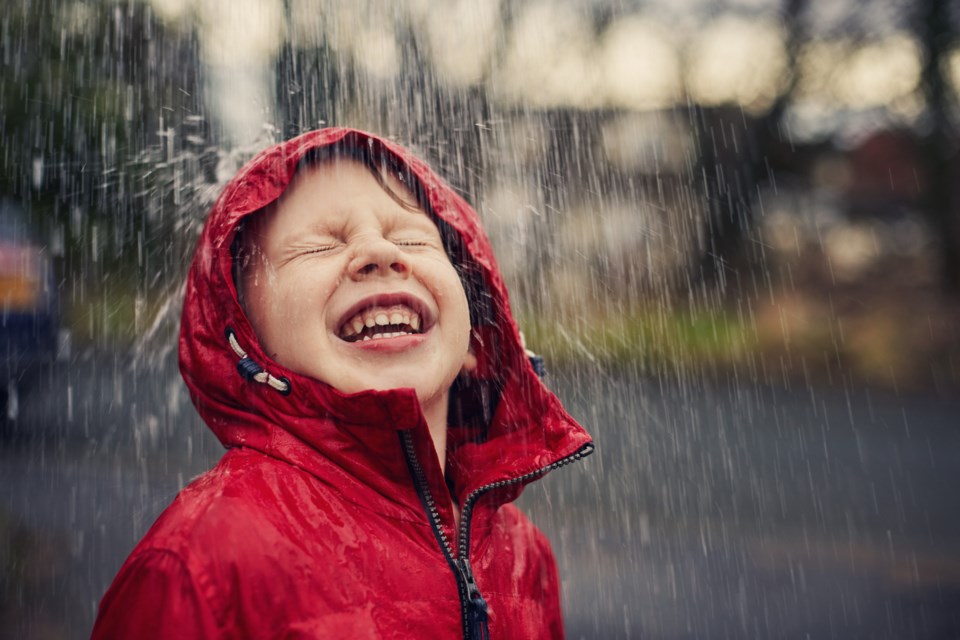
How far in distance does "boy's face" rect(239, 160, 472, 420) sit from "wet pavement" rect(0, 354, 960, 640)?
3323 mm

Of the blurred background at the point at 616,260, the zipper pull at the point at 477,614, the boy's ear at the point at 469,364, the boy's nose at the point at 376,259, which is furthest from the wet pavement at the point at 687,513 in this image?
the boy's nose at the point at 376,259

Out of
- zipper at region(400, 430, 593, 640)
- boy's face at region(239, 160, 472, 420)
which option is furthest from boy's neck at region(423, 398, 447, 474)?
zipper at region(400, 430, 593, 640)

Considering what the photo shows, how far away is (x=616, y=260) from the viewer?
1692 cm

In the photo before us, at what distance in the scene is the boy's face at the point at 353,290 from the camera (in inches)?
62.3

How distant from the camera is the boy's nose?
1598 millimetres

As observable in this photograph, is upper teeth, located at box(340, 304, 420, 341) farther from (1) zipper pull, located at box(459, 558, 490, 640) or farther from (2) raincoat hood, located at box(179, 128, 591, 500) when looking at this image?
(1) zipper pull, located at box(459, 558, 490, 640)

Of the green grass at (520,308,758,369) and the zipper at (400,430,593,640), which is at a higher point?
the green grass at (520,308,758,369)

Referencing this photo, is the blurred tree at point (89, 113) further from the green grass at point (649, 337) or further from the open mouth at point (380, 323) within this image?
the green grass at point (649, 337)

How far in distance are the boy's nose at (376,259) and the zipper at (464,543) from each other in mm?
337

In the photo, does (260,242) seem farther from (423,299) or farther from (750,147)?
(750,147)

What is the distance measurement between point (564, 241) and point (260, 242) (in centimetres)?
1368

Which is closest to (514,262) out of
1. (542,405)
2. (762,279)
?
(762,279)

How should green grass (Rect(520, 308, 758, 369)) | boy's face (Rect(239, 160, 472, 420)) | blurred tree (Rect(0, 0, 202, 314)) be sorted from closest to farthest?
1. boy's face (Rect(239, 160, 472, 420))
2. blurred tree (Rect(0, 0, 202, 314))
3. green grass (Rect(520, 308, 758, 369))

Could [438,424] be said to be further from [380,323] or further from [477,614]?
[477,614]
